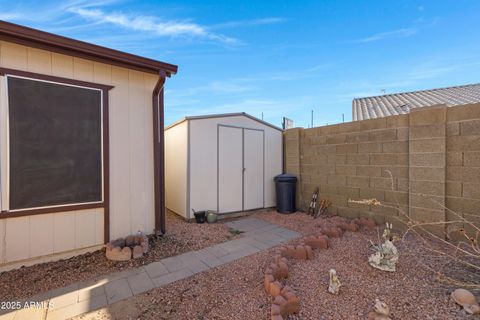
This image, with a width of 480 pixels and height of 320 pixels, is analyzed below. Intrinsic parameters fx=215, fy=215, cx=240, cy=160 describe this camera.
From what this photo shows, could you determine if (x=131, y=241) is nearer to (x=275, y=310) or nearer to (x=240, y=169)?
(x=275, y=310)

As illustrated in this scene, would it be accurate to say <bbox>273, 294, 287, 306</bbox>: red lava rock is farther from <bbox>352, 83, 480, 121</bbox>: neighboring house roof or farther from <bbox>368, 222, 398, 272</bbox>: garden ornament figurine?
<bbox>352, 83, 480, 121</bbox>: neighboring house roof

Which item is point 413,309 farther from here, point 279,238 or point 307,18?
point 307,18

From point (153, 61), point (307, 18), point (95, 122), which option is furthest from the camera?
point (307, 18)

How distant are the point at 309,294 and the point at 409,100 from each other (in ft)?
27.0

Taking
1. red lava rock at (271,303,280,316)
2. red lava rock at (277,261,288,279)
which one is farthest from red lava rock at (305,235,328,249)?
red lava rock at (271,303,280,316)

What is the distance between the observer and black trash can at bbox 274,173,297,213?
18.0 ft

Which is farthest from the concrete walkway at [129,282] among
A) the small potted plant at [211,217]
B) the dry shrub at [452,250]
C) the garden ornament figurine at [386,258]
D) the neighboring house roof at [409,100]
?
the neighboring house roof at [409,100]

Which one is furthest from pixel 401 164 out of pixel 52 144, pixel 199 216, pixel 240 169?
pixel 52 144

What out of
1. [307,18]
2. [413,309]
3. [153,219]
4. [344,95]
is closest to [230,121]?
[153,219]

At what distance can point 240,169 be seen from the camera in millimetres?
5383

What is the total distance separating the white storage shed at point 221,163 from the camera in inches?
189

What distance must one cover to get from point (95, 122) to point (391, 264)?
13.8 feet

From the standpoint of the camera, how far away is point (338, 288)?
2.05 meters

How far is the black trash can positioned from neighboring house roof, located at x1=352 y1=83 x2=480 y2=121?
11.0ft
